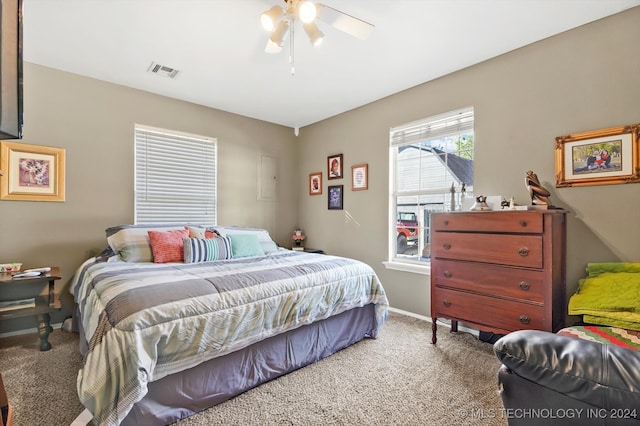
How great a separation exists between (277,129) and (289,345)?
3.43 metres

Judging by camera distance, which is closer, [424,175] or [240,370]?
[240,370]

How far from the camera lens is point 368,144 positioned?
3.85m

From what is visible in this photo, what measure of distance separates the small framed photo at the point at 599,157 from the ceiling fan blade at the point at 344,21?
178 centimetres

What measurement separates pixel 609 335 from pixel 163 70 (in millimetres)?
4015

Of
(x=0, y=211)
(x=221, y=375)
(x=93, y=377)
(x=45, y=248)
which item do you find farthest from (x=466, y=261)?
(x=0, y=211)

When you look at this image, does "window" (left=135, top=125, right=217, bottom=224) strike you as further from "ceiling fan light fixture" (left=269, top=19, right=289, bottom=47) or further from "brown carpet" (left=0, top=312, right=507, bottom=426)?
"ceiling fan light fixture" (left=269, top=19, right=289, bottom=47)

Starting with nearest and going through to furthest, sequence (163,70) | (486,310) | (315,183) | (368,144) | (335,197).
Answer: (486,310) < (163,70) < (368,144) < (335,197) < (315,183)

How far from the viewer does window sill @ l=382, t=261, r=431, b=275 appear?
324 cm

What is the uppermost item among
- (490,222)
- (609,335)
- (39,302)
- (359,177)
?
(359,177)

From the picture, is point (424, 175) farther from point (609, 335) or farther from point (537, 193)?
point (609, 335)

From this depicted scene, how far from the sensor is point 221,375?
1799 millimetres

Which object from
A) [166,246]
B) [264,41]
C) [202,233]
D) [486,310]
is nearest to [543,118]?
[486,310]

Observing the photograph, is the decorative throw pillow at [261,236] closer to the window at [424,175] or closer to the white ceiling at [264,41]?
the window at [424,175]

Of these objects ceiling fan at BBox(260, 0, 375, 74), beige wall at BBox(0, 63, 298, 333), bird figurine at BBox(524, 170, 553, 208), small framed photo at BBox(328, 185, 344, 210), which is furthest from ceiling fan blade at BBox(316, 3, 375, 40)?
beige wall at BBox(0, 63, 298, 333)
